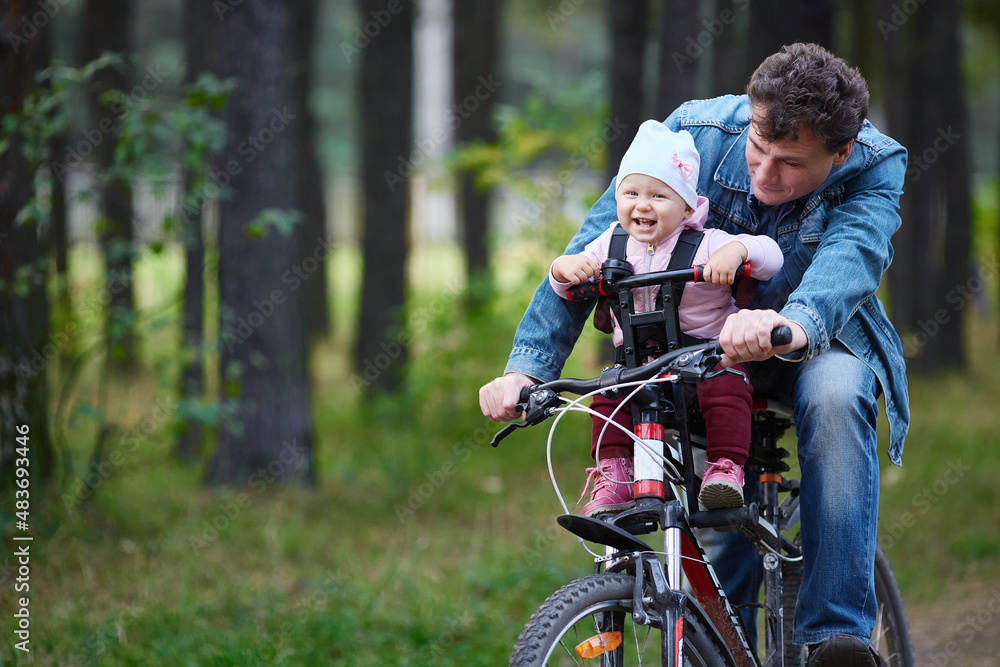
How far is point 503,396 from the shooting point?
251 cm

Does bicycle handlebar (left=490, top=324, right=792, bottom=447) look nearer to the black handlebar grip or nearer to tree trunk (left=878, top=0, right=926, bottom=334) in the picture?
the black handlebar grip

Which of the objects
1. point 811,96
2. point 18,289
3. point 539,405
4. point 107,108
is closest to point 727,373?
point 539,405

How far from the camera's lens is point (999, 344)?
14461 millimetres

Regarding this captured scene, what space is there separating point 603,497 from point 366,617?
7.86 ft

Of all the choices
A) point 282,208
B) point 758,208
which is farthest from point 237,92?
point 758,208

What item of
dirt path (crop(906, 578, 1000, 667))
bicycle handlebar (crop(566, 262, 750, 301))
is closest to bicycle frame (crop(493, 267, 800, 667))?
bicycle handlebar (crop(566, 262, 750, 301))

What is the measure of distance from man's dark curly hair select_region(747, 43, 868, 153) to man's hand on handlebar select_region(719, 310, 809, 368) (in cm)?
52

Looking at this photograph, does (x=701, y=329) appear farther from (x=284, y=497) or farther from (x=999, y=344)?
(x=999, y=344)

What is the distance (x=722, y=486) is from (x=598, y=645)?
50cm

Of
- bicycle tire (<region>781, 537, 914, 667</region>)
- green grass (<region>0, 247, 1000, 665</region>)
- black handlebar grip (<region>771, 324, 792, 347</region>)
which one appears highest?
black handlebar grip (<region>771, 324, 792, 347</region>)

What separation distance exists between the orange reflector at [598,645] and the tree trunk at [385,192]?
7.85m

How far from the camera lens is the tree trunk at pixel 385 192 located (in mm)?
10141

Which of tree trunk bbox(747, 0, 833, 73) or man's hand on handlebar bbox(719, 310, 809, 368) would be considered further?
tree trunk bbox(747, 0, 833, 73)

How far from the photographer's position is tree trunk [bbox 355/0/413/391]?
1014 cm
